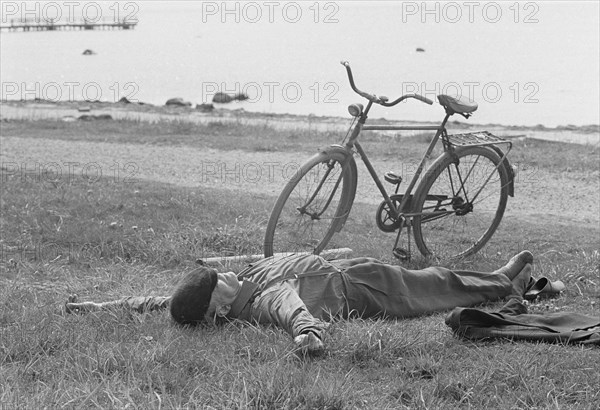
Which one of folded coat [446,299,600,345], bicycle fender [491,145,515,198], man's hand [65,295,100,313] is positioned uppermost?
bicycle fender [491,145,515,198]

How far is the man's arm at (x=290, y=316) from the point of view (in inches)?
162

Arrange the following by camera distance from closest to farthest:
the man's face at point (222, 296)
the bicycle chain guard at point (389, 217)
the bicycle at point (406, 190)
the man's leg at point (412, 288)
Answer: the man's face at point (222, 296) → the man's leg at point (412, 288) → the bicycle at point (406, 190) → the bicycle chain guard at point (389, 217)

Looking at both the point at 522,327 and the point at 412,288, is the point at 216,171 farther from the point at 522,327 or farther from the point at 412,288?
the point at 522,327

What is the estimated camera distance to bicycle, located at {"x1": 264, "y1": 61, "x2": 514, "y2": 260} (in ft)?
20.1

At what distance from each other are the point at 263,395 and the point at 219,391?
0.20 metres

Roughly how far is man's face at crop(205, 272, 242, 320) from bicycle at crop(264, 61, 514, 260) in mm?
1295

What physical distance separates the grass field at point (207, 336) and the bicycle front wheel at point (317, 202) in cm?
35

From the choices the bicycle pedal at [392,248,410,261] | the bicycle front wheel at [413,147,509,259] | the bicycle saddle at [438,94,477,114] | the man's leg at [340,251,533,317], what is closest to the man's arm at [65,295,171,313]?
the man's leg at [340,251,533,317]

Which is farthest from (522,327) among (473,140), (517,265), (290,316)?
(473,140)

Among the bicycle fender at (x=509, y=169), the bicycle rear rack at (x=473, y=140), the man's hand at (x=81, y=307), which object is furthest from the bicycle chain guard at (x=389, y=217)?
the man's hand at (x=81, y=307)

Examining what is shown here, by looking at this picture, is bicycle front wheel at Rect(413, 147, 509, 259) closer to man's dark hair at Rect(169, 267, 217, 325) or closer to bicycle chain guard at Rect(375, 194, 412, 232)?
bicycle chain guard at Rect(375, 194, 412, 232)

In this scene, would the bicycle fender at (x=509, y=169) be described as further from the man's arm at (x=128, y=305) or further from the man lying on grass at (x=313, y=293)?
the man's arm at (x=128, y=305)

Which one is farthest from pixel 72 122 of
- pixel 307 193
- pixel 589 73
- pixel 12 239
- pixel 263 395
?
pixel 589 73

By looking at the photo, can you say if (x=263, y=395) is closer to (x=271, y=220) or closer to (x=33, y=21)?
(x=271, y=220)
